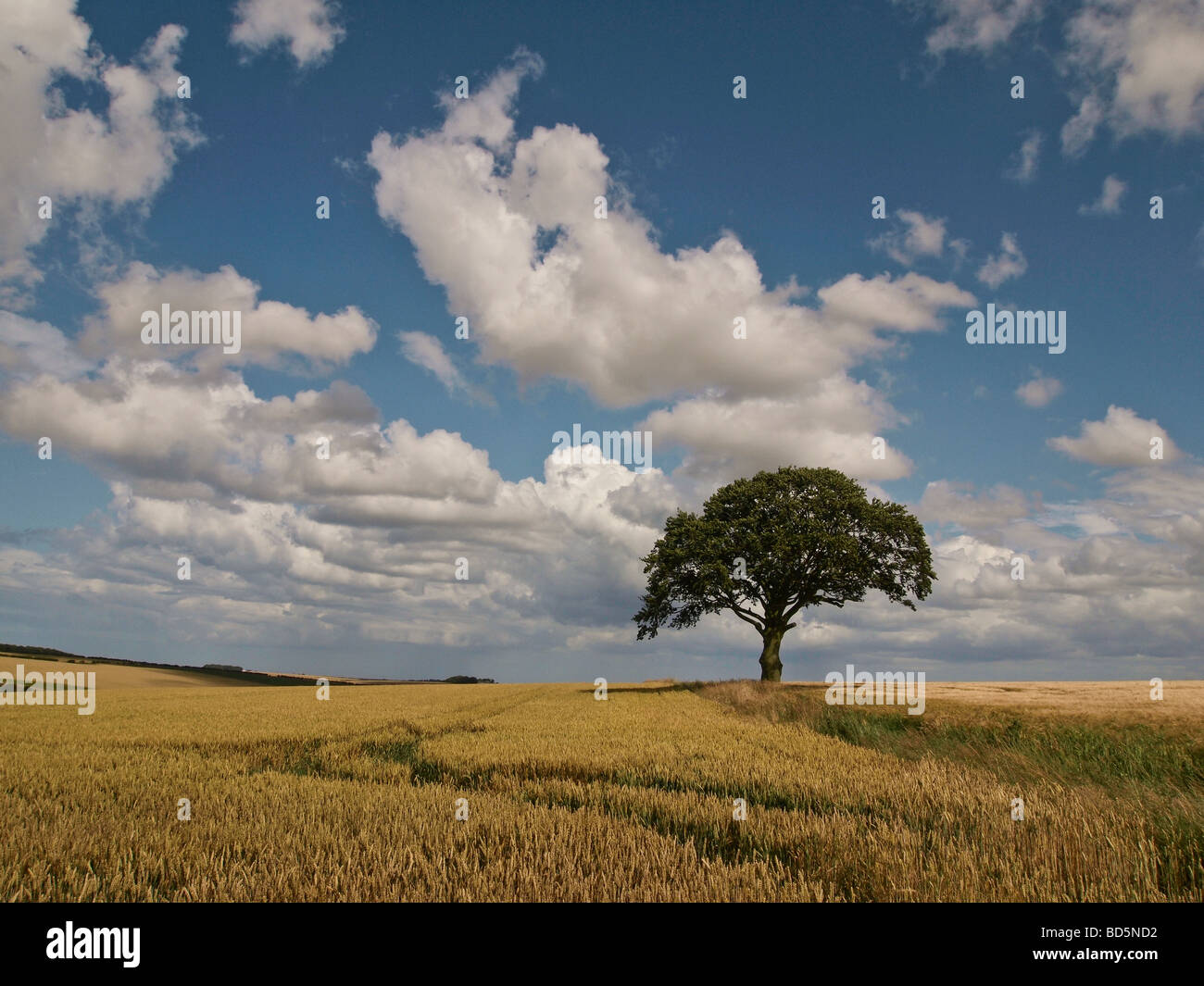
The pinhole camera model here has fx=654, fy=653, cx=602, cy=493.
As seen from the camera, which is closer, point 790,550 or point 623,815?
point 623,815

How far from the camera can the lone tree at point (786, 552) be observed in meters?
40.3

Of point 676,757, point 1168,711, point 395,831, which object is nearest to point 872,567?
point 1168,711

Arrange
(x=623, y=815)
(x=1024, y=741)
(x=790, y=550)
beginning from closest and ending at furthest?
(x=623, y=815) < (x=1024, y=741) < (x=790, y=550)

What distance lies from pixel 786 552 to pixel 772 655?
8144 mm

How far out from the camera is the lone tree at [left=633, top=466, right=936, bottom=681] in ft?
132

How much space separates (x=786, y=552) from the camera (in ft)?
129

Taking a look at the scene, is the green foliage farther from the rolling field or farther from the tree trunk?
the rolling field

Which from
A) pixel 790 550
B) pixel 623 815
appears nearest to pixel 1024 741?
pixel 623 815

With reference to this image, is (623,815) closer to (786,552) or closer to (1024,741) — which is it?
(1024,741)

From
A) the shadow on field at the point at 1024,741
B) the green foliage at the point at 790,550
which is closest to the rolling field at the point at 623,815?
the shadow on field at the point at 1024,741

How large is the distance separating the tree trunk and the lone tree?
6cm
